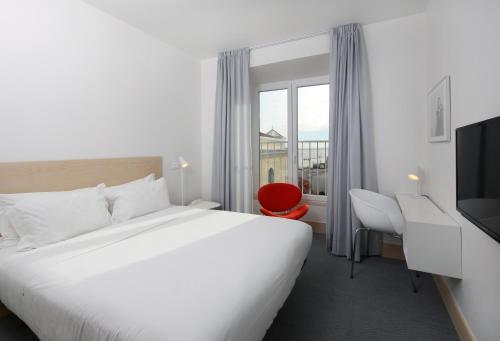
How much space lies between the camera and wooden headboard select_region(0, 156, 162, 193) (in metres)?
1.93

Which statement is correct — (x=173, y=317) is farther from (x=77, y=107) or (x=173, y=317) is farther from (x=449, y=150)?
(x=77, y=107)

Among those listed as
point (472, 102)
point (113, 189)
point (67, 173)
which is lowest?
point (113, 189)

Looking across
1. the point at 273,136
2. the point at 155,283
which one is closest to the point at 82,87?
the point at 155,283

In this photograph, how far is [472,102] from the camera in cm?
146

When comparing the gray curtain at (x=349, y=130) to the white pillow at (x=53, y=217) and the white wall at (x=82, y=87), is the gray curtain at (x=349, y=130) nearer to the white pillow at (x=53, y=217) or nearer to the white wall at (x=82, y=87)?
the white wall at (x=82, y=87)

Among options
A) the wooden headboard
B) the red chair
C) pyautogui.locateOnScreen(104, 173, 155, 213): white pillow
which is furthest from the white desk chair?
the wooden headboard

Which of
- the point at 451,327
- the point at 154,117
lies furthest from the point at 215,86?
the point at 451,327

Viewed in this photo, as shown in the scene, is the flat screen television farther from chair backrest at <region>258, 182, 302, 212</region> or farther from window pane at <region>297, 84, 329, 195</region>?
window pane at <region>297, 84, 329, 195</region>

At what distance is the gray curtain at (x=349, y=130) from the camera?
282 centimetres

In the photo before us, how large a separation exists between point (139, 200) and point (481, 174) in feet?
8.29

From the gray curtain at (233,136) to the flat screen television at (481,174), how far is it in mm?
2507

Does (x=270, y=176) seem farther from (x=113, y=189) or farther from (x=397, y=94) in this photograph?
(x=113, y=189)

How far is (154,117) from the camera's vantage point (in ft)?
10.4

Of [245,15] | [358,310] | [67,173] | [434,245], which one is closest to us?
[434,245]
